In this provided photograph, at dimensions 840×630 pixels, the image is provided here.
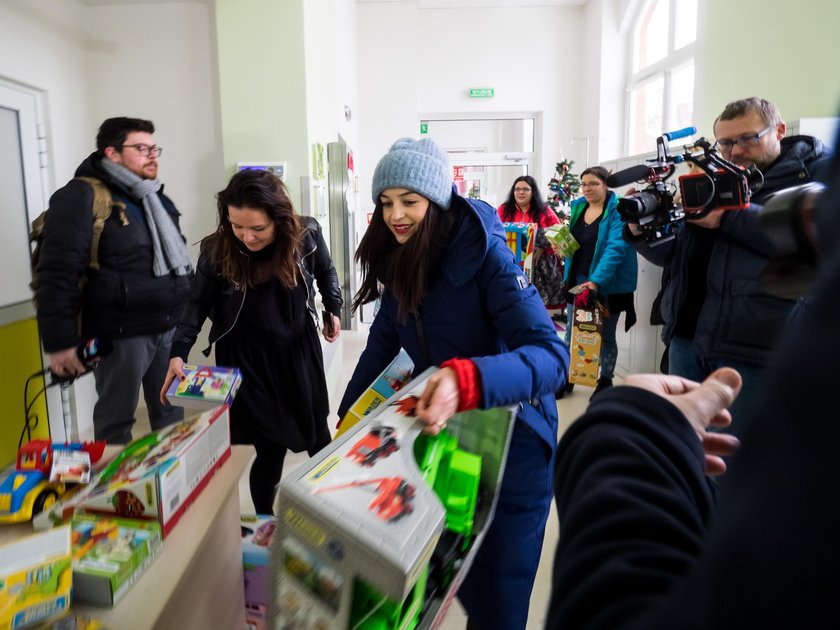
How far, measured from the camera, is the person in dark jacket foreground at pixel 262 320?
1.98 meters

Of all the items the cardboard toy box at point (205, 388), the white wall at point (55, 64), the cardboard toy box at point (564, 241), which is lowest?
the cardboard toy box at point (205, 388)

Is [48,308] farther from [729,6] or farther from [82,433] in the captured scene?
[729,6]

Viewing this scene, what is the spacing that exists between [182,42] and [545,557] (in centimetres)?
351

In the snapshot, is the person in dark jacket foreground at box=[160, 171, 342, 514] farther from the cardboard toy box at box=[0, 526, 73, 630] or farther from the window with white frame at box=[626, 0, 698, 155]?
the window with white frame at box=[626, 0, 698, 155]

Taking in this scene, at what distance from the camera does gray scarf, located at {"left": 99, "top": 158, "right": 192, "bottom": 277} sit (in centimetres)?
242

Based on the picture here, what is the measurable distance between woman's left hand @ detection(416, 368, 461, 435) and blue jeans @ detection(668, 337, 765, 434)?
1.18 metres

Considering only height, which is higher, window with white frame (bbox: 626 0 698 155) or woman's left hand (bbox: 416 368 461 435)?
window with white frame (bbox: 626 0 698 155)

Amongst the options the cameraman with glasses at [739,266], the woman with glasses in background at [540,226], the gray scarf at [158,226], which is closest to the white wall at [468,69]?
the woman with glasses in background at [540,226]

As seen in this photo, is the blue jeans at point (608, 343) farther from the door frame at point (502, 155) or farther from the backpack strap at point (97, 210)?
the door frame at point (502, 155)

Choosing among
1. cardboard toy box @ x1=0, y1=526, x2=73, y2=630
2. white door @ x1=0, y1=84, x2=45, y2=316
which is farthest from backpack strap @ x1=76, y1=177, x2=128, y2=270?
cardboard toy box @ x1=0, y1=526, x2=73, y2=630

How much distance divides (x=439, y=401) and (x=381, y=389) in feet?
1.28

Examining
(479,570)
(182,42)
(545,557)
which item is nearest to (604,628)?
(479,570)

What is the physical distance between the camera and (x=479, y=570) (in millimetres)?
1327

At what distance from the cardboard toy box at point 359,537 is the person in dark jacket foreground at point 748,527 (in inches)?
8.8
